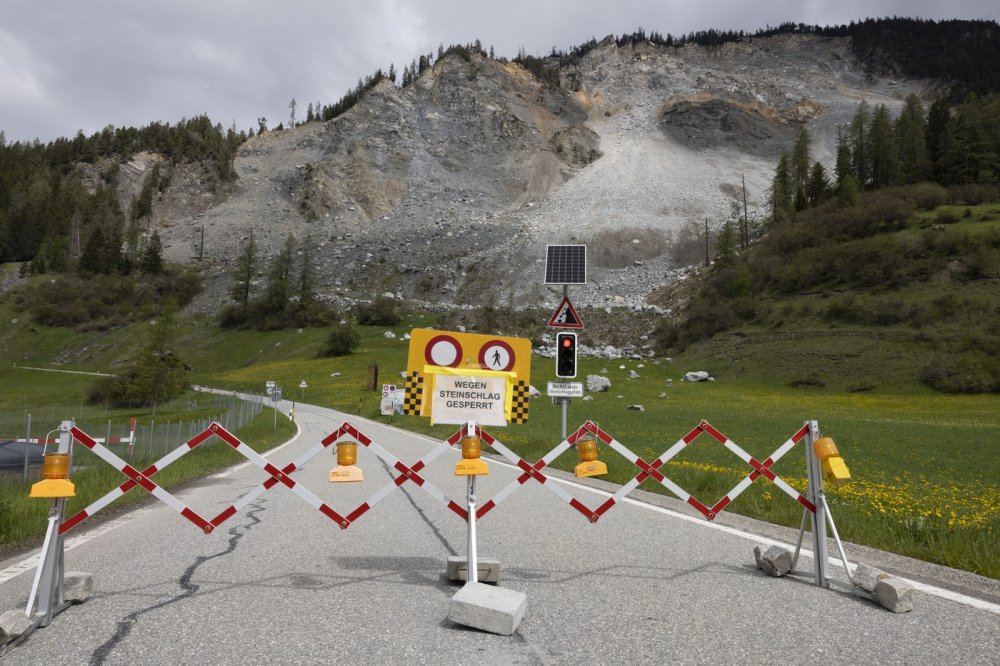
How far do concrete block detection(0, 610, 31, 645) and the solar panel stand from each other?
48.0ft

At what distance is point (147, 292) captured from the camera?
107 metres

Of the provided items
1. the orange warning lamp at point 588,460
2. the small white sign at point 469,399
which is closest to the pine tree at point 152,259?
the small white sign at point 469,399

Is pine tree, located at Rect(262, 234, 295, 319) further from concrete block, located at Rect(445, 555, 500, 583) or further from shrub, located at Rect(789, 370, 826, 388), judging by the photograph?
concrete block, located at Rect(445, 555, 500, 583)

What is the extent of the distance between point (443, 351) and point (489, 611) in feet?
10.6

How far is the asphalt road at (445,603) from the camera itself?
374cm

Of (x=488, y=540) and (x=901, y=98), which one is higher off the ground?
(x=901, y=98)

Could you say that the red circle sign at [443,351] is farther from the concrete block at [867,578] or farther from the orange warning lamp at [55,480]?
the concrete block at [867,578]

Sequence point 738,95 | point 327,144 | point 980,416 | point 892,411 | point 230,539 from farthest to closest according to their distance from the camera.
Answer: point 738,95 → point 327,144 → point 892,411 → point 980,416 → point 230,539

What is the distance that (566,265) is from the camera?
1803 centimetres

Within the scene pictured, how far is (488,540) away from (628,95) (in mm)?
168104

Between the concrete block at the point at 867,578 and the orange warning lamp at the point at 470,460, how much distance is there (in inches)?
124

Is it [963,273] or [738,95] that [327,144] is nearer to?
[738,95]

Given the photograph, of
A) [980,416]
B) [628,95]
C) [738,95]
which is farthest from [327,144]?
[980,416]

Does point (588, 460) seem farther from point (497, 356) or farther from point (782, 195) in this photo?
point (782, 195)
